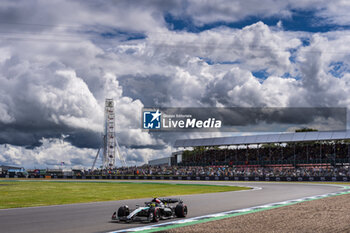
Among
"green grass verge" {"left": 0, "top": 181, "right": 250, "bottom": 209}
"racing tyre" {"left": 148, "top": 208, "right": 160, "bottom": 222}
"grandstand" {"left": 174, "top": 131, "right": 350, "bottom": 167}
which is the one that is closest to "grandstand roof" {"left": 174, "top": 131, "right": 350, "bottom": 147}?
"grandstand" {"left": 174, "top": 131, "right": 350, "bottom": 167}

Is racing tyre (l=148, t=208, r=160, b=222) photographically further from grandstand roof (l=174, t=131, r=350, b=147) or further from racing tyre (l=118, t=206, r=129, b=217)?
grandstand roof (l=174, t=131, r=350, b=147)

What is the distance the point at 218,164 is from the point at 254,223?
62.0 m

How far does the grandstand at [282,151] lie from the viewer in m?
62.6

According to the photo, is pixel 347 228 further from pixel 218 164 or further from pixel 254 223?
pixel 218 164

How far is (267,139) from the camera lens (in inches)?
2793

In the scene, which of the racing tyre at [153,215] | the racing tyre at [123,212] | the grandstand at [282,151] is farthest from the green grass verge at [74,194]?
the grandstand at [282,151]

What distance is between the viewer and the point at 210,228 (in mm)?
10641

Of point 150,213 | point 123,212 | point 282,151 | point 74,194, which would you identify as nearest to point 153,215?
point 150,213

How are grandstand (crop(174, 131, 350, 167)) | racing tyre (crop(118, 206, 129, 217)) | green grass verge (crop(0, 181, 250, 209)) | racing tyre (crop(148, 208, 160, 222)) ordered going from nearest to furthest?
racing tyre (crop(148, 208, 160, 222))
racing tyre (crop(118, 206, 129, 217))
green grass verge (crop(0, 181, 250, 209))
grandstand (crop(174, 131, 350, 167))

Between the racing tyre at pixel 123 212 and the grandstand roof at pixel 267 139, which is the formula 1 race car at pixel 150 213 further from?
the grandstand roof at pixel 267 139

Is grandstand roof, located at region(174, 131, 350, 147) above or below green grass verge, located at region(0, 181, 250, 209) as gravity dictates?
above

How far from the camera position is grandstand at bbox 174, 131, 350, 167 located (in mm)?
62594

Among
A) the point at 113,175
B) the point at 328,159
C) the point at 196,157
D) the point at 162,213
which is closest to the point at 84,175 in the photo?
the point at 113,175

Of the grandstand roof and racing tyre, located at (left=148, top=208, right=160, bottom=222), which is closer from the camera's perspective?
racing tyre, located at (left=148, top=208, right=160, bottom=222)
